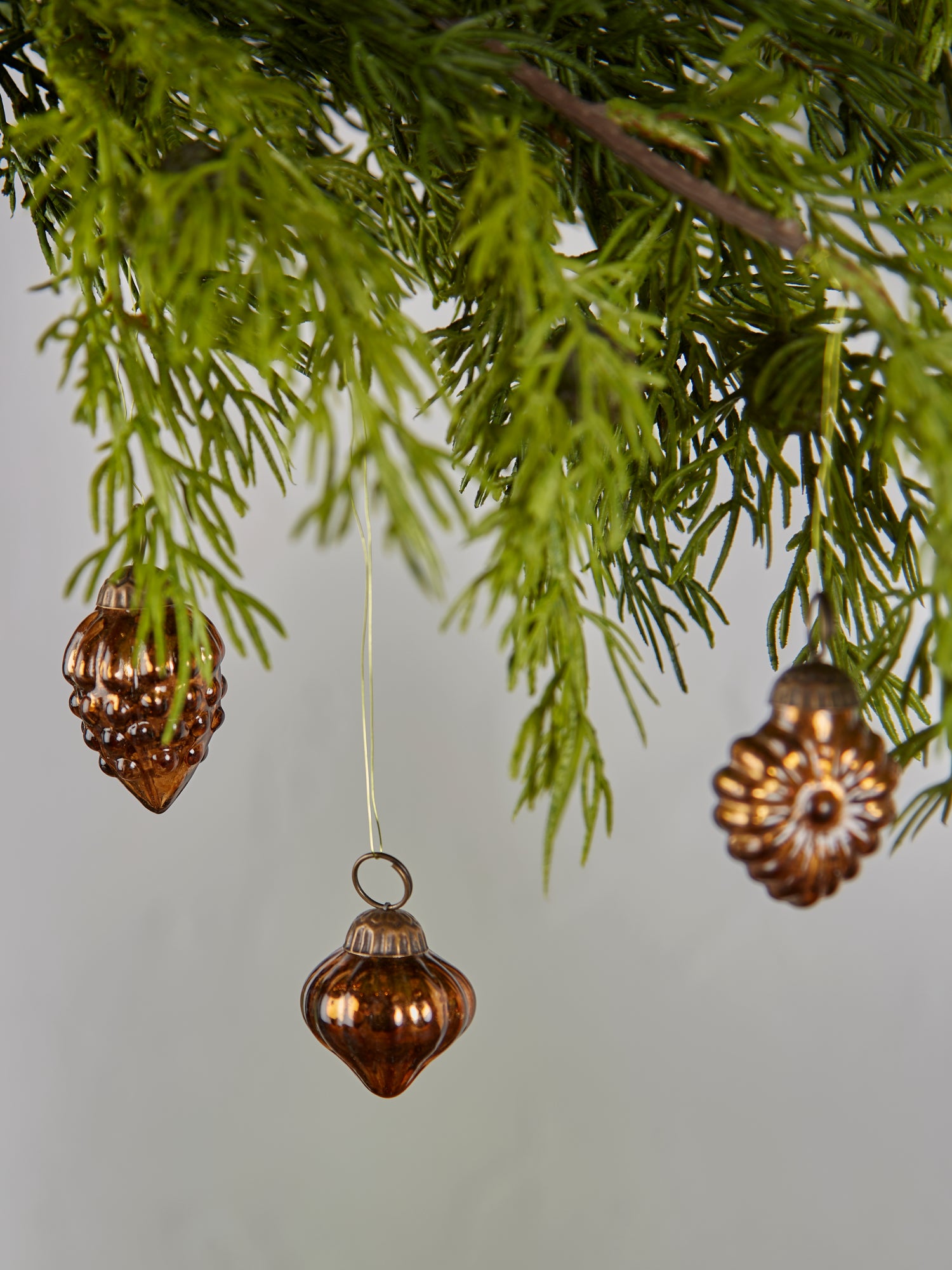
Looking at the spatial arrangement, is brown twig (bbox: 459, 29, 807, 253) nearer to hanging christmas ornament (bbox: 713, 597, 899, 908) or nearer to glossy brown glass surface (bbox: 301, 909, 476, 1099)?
hanging christmas ornament (bbox: 713, 597, 899, 908)

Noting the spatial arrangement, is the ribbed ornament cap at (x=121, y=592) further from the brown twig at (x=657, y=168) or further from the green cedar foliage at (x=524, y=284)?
the brown twig at (x=657, y=168)

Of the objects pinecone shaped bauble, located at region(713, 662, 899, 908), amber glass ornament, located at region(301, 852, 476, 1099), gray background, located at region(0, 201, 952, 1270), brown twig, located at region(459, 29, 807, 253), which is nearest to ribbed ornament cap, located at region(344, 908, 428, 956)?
amber glass ornament, located at region(301, 852, 476, 1099)

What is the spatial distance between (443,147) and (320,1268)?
3.80 feet

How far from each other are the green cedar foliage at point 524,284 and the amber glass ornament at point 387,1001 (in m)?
0.18

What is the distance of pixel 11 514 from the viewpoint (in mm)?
1327

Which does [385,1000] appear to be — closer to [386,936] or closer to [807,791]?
[386,936]

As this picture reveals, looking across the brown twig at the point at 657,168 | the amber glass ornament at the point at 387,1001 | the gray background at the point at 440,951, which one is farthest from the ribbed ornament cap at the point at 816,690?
the gray background at the point at 440,951

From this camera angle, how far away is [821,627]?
1.74 feet

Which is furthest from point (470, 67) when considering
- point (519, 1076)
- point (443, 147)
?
point (519, 1076)

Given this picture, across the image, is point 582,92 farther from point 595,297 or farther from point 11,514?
point 11,514

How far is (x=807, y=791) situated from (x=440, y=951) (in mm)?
919

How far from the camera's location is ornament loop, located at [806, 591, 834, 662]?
519 millimetres

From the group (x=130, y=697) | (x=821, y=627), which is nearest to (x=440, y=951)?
(x=130, y=697)

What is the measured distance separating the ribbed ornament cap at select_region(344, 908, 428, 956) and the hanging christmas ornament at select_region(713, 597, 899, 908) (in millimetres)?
257
